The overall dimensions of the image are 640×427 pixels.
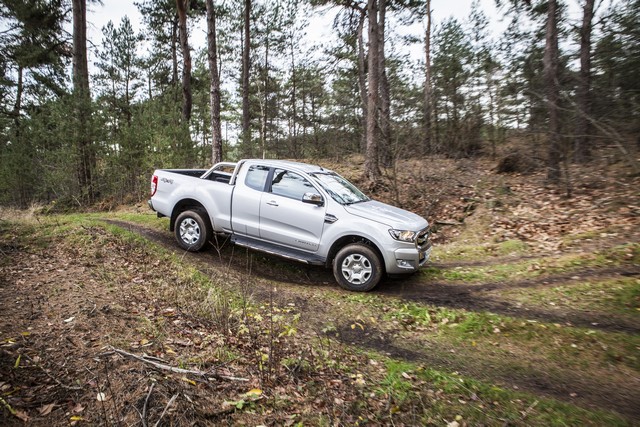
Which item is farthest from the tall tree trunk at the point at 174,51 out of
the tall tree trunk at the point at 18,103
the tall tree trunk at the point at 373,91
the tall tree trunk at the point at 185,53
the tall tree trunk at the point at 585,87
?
the tall tree trunk at the point at 585,87

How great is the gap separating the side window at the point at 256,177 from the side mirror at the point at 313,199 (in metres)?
0.98

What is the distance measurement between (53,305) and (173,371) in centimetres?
224

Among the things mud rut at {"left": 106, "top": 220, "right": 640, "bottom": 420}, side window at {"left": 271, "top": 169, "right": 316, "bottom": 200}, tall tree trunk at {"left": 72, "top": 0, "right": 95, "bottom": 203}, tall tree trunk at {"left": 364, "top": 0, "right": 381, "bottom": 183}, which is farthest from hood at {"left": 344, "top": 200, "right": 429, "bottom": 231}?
tall tree trunk at {"left": 72, "top": 0, "right": 95, "bottom": 203}

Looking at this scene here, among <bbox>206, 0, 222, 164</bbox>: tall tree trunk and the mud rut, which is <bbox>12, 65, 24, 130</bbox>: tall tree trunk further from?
the mud rut

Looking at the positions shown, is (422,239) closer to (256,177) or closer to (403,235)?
(403,235)

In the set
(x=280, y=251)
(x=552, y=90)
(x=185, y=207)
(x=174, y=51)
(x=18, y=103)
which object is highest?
(x=174, y=51)

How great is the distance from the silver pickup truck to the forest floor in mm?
519

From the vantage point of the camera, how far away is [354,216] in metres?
5.63

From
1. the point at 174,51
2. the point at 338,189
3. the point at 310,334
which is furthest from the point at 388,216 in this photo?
the point at 174,51

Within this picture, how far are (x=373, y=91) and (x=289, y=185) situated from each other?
6.54m

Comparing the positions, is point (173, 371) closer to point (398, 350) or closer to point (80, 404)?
point (80, 404)

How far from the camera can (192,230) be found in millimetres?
6750

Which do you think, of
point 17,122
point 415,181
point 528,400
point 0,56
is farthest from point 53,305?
point 17,122

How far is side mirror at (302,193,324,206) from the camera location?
5716mm
